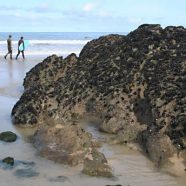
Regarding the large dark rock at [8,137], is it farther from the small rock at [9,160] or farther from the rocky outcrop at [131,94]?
the small rock at [9,160]

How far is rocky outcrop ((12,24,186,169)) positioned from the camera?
20.4ft

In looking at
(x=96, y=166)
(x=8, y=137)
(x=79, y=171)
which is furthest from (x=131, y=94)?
(x=79, y=171)

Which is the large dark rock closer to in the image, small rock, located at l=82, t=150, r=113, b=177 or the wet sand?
the wet sand

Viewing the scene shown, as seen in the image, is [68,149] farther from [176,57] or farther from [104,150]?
[176,57]

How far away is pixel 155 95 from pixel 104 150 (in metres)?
1.34

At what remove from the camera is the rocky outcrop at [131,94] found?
20.4ft

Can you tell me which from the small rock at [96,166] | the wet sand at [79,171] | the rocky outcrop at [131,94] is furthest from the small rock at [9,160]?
the rocky outcrop at [131,94]

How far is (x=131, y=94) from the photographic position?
24.4 ft

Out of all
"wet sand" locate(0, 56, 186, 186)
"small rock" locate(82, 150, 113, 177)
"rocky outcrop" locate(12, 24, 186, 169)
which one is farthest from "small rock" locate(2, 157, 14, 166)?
"rocky outcrop" locate(12, 24, 186, 169)

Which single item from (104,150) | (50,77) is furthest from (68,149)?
(50,77)

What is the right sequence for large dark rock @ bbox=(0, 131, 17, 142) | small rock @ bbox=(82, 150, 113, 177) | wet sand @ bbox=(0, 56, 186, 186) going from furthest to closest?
large dark rock @ bbox=(0, 131, 17, 142), small rock @ bbox=(82, 150, 113, 177), wet sand @ bbox=(0, 56, 186, 186)

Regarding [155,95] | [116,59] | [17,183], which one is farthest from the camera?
[116,59]

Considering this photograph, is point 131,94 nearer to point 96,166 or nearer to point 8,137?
point 8,137

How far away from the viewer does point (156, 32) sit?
8867 millimetres
